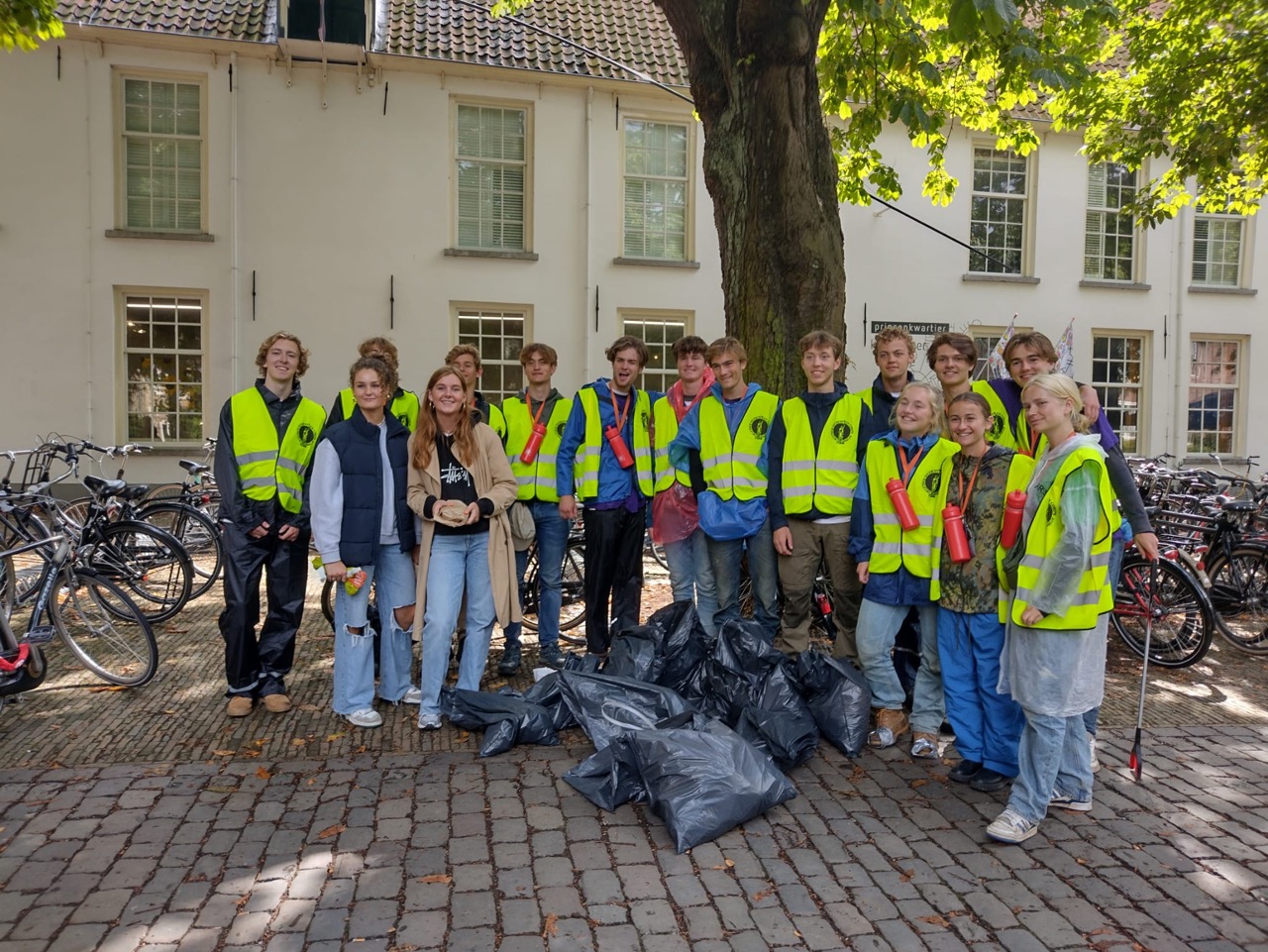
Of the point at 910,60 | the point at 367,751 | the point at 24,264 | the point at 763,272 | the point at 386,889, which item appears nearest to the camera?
the point at 386,889

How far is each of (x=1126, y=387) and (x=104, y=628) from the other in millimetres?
16382

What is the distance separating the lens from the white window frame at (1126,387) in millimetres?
16438

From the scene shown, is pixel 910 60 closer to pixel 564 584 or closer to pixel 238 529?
pixel 564 584

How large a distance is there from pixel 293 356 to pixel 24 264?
10.2 m

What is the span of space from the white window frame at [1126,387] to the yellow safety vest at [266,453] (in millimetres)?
15129

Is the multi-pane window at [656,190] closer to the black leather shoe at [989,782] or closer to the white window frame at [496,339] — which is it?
the white window frame at [496,339]

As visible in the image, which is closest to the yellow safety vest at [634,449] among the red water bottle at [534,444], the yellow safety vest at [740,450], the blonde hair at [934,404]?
the red water bottle at [534,444]

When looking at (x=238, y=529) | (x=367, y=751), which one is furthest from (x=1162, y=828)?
(x=238, y=529)

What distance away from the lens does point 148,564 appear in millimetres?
7113

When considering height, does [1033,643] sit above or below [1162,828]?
above

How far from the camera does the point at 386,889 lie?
320cm

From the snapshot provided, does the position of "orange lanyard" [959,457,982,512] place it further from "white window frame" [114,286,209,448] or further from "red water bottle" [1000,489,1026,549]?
"white window frame" [114,286,209,448]

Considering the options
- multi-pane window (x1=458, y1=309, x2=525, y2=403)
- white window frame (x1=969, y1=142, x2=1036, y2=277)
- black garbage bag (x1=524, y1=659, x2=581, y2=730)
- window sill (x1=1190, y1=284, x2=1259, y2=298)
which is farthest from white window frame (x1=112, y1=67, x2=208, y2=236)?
window sill (x1=1190, y1=284, x2=1259, y2=298)

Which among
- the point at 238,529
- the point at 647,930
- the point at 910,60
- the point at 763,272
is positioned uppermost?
the point at 910,60
